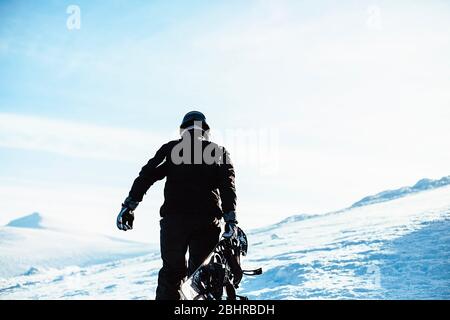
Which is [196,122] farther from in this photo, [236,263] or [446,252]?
[446,252]

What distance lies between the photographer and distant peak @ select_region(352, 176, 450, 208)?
4619 cm

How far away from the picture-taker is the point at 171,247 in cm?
440

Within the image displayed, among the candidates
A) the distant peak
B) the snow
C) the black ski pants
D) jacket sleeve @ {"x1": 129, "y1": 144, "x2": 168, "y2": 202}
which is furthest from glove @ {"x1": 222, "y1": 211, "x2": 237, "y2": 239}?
the distant peak

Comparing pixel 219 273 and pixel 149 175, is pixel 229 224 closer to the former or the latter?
pixel 219 273

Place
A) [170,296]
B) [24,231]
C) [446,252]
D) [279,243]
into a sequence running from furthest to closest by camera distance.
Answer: [24,231] → [279,243] → [446,252] → [170,296]

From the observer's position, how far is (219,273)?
4.40 meters

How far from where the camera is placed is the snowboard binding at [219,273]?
4.05m

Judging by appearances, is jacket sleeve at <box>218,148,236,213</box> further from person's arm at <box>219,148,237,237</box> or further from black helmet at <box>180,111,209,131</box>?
black helmet at <box>180,111,209,131</box>

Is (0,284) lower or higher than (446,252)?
lower

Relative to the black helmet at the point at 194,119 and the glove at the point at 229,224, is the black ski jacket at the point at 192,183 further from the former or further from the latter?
the black helmet at the point at 194,119

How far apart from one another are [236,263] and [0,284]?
4128cm
